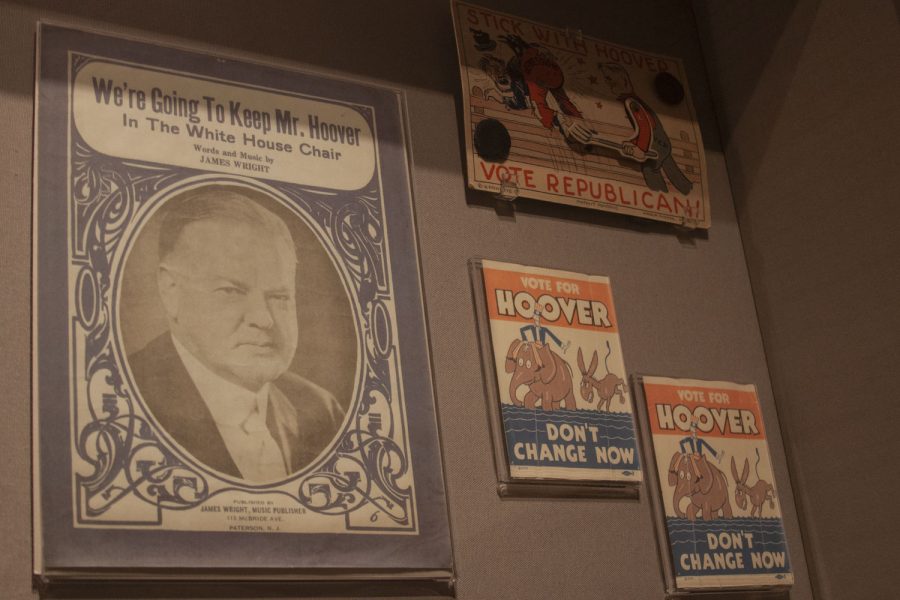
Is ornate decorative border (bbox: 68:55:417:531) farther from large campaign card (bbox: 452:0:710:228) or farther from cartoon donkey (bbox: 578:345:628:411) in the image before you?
cartoon donkey (bbox: 578:345:628:411)

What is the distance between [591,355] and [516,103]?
2.11ft

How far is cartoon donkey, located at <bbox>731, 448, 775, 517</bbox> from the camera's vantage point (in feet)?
9.09

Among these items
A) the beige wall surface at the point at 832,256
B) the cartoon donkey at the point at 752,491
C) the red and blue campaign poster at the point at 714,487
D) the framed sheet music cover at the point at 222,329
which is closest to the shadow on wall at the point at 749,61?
the beige wall surface at the point at 832,256

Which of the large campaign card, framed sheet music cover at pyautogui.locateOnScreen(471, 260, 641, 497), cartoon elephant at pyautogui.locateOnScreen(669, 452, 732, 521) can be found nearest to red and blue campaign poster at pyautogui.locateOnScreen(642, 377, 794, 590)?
cartoon elephant at pyautogui.locateOnScreen(669, 452, 732, 521)

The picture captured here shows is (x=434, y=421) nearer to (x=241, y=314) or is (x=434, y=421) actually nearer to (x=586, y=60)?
(x=241, y=314)

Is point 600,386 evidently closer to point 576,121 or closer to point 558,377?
point 558,377

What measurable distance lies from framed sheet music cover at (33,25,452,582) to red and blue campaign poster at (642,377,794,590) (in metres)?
0.61

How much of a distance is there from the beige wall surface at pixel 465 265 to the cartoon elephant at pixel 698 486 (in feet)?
0.34

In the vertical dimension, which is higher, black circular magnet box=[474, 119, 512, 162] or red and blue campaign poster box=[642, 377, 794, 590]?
black circular magnet box=[474, 119, 512, 162]

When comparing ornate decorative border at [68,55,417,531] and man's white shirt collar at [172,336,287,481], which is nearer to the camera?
ornate decorative border at [68,55,417,531]

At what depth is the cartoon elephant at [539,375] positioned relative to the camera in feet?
8.36

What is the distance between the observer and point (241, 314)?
7.50 feet

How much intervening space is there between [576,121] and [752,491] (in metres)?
0.99

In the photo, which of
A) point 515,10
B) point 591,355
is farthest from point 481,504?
point 515,10
